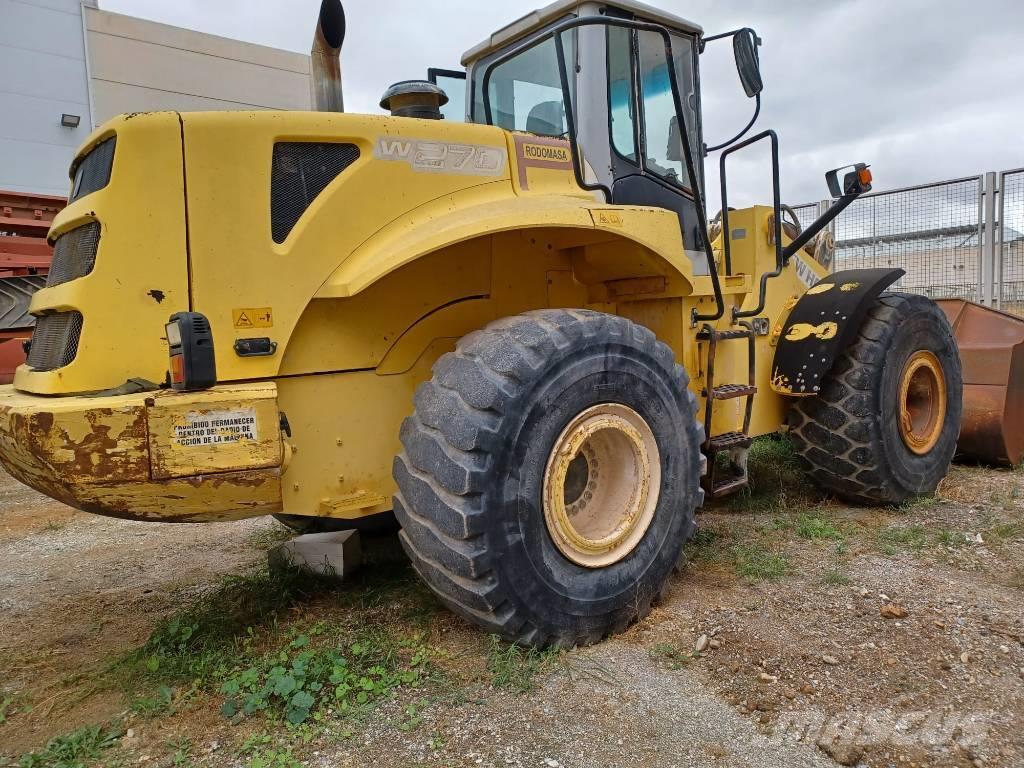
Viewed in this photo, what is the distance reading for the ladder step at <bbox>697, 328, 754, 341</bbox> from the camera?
3.89 metres

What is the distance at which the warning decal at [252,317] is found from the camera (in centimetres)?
253

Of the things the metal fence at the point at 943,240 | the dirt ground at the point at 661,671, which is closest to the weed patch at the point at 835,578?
the dirt ground at the point at 661,671

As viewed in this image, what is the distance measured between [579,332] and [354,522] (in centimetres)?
175

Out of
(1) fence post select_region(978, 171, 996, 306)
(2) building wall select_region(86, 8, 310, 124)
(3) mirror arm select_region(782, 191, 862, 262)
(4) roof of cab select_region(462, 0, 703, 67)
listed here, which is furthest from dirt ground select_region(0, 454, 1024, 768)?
(2) building wall select_region(86, 8, 310, 124)

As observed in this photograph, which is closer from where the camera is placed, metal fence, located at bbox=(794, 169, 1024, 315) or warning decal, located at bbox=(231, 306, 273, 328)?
warning decal, located at bbox=(231, 306, 273, 328)

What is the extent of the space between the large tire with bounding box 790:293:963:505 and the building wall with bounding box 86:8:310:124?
50.3 ft

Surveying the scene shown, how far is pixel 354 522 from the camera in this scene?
3.88 meters

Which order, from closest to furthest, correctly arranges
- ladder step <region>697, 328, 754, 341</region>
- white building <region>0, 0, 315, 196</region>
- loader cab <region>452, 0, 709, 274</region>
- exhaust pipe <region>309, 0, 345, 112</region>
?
exhaust pipe <region>309, 0, 345, 112</region>, loader cab <region>452, 0, 709, 274</region>, ladder step <region>697, 328, 754, 341</region>, white building <region>0, 0, 315, 196</region>

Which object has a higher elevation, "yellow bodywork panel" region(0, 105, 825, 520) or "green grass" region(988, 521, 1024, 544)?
"yellow bodywork panel" region(0, 105, 825, 520)

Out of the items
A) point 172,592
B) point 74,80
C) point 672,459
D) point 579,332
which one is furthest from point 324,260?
point 74,80

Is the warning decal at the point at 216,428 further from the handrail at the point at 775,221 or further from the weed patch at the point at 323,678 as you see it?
the handrail at the point at 775,221

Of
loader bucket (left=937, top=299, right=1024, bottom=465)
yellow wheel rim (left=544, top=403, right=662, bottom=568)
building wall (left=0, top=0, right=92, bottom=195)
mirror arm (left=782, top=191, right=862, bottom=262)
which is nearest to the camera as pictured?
yellow wheel rim (left=544, top=403, right=662, bottom=568)

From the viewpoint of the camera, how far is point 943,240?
973 centimetres

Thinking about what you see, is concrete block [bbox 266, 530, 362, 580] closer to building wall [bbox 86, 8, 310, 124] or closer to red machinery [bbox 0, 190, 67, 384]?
red machinery [bbox 0, 190, 67, 384]
